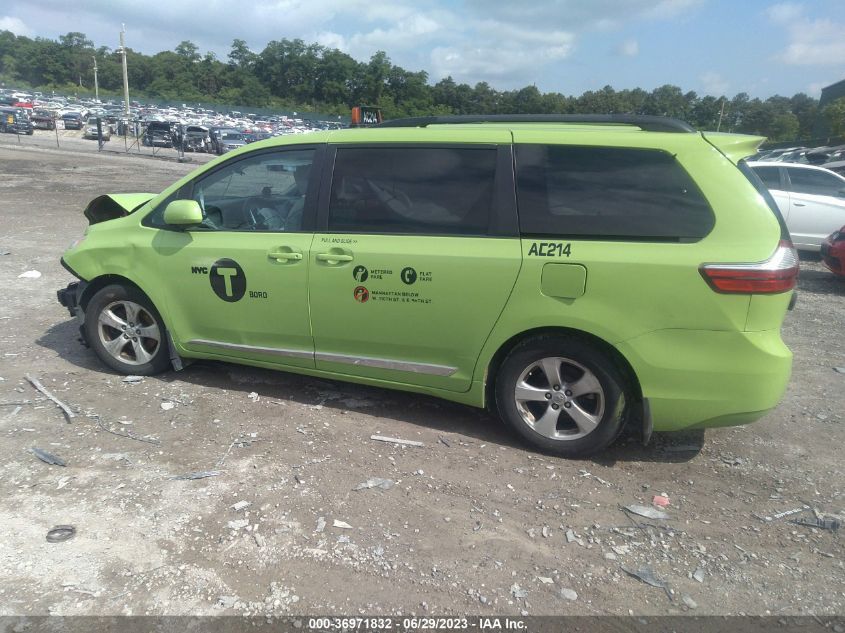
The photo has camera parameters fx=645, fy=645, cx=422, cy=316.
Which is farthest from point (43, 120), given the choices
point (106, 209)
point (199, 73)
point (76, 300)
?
point (199, 73)

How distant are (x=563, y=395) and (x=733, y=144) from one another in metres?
1.72

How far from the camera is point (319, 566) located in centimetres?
292

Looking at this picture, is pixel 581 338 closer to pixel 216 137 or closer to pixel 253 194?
pixel 253 194

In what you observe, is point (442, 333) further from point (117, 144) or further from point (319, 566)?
point (117, 144)

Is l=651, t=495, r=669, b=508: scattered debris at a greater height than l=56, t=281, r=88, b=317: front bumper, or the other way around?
A: l=56, t=281, r=88, b=317: front bumper

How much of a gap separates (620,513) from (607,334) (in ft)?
3.17

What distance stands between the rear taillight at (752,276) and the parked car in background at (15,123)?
5158 centimetres

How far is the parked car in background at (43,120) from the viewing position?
162ft

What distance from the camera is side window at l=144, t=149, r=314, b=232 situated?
4.43 m

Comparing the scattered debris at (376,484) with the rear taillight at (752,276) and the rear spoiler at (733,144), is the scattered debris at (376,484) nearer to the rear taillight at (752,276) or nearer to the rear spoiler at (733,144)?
the rear taillight at (752,276)

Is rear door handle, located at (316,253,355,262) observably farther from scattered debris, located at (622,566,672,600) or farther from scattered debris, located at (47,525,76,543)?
scattered debris, located at (622,566,672,600)

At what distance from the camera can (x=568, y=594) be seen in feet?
9.21

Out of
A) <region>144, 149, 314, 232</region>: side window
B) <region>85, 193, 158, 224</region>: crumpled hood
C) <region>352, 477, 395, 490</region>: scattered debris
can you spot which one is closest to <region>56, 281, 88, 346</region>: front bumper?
<region>85, 193, 158, 224</region>: crumpled hood

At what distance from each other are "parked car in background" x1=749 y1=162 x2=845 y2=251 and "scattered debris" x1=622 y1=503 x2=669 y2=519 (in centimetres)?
888
